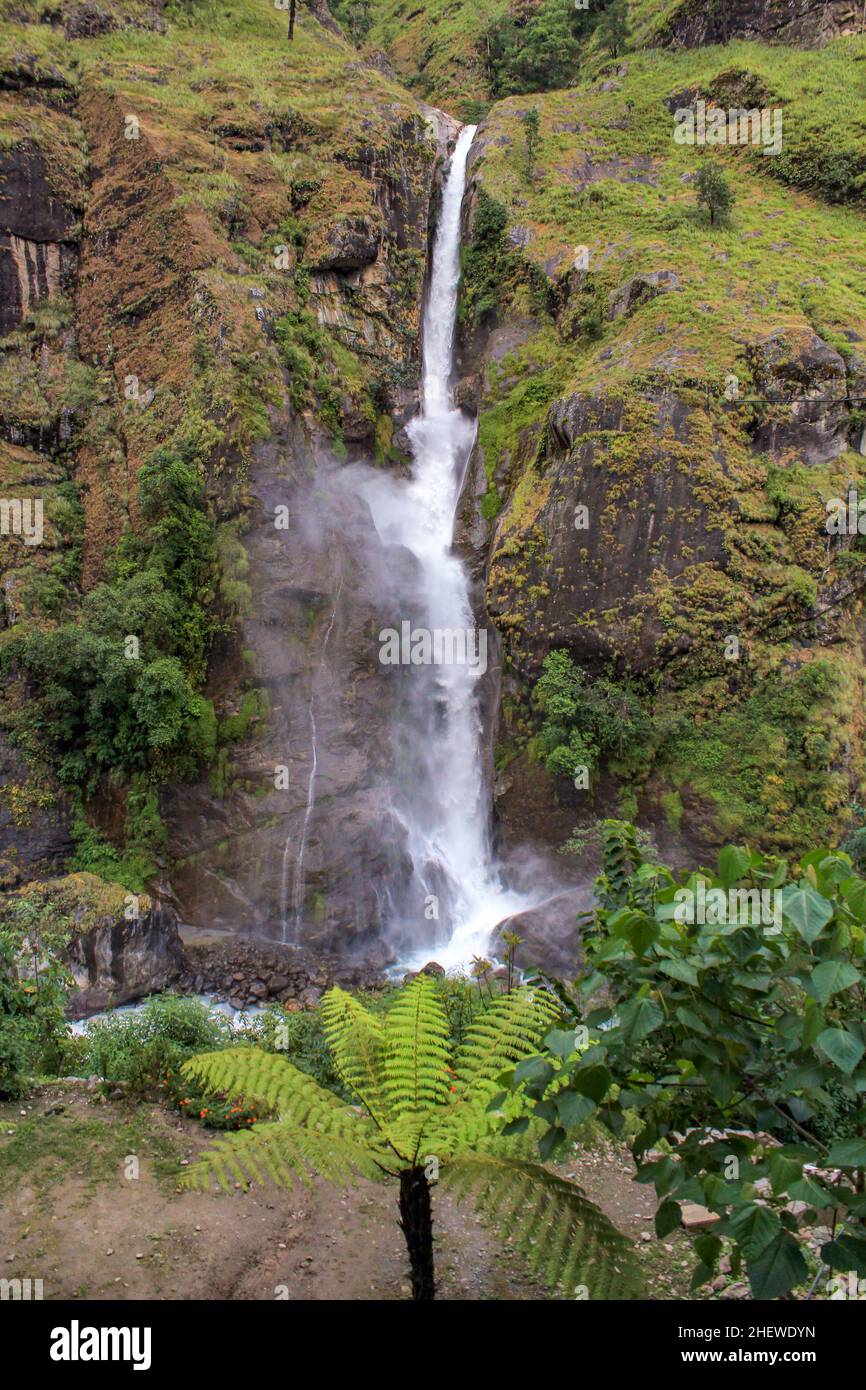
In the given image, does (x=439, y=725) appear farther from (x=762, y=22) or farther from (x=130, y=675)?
(x=762, y=22)

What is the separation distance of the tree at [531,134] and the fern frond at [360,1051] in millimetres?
33101

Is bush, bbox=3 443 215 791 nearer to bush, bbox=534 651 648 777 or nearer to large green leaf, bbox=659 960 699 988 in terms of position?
bush, bbox=534 651 648 777

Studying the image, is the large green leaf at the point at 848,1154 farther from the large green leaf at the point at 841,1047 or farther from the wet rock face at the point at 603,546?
the wet rock face at the point at 603,546

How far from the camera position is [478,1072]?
5.39 m

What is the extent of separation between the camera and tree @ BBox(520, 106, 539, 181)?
3125 centimetres

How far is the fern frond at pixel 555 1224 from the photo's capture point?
434cm

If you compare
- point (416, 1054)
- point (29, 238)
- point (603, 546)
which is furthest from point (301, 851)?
point (29, 238)

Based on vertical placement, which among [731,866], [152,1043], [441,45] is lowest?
[152,1043]

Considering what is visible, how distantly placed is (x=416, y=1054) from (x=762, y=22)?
46133 millimetres

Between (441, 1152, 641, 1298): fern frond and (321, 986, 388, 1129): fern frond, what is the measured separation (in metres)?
0.81

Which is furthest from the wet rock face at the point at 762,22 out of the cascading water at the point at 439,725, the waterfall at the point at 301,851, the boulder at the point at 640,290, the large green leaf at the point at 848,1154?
the large green leaf at the point at 848,1154

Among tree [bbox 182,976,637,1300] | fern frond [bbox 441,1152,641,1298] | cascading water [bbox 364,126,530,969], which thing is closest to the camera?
fern frond [bbox 441,1152,641,1298]

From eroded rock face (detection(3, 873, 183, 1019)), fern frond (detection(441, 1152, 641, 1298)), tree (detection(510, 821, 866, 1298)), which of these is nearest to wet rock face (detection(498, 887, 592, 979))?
eroded rock face (detection(3, 873, 183, 1019))

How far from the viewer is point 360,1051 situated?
18.7 ft
